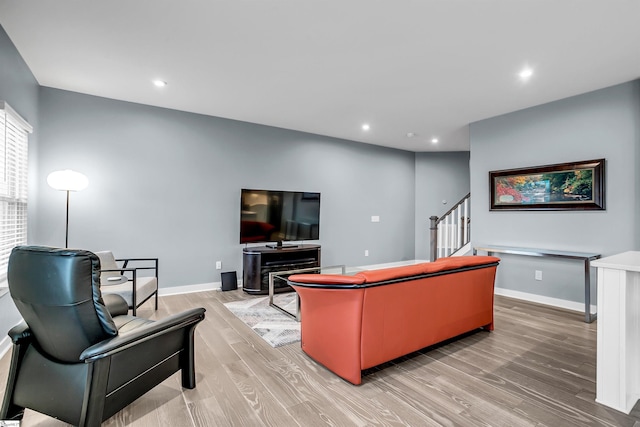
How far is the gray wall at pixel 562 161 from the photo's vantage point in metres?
3.47

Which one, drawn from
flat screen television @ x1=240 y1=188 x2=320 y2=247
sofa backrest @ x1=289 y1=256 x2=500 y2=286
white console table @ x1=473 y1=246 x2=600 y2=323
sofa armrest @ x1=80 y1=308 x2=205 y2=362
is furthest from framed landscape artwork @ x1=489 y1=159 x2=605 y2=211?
sofa armrest @ x1=80 y1=308 x2=205 y2=362

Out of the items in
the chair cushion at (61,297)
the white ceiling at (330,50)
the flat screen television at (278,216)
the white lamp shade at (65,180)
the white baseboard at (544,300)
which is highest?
the white ceiling at (330,50)

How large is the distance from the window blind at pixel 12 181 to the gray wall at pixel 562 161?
5.64m

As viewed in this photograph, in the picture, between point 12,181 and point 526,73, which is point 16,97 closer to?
point 12,181

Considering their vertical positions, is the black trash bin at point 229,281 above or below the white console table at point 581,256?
below

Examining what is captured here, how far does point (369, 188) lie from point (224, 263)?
11.0 feet

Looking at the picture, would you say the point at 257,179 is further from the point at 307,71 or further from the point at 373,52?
the point at 373,52

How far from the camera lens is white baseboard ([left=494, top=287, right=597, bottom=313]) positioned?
12.5 ft

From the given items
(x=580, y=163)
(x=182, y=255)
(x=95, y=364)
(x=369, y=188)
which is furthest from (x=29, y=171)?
(x=580, y=163)

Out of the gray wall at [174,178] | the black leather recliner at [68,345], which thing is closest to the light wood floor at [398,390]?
the black leather recliner at [68,345]

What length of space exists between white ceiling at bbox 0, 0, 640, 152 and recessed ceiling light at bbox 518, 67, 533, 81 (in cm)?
6

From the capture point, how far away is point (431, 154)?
7.22 metres

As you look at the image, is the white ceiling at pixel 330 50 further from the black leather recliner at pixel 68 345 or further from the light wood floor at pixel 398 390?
the light wood floor at pixel 398 390

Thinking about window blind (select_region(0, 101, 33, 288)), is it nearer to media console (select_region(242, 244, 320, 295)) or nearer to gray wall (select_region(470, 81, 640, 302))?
media console (select_region(242, 244, 320, 295))
